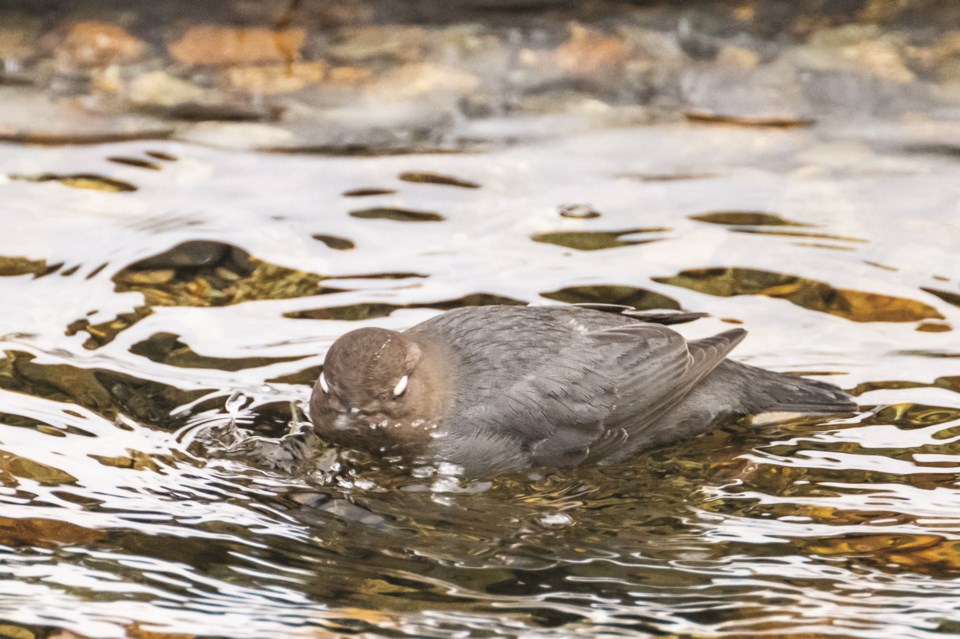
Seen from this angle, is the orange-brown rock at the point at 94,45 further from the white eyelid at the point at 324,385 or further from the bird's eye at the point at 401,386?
the bird's eye at the point at 401,386

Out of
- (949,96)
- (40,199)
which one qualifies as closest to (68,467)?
(40,199)

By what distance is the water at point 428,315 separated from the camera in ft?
13.3

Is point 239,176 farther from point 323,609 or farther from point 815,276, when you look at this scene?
point 323,609

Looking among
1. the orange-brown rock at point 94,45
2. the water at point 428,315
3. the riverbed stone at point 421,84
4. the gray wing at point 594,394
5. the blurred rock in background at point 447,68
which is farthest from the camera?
the orange-brown rock at point 94,45

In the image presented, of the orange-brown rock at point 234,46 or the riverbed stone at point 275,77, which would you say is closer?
the riverbed stone at point 275,77

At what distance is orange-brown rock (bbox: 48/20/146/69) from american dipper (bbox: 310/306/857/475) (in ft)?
14.2

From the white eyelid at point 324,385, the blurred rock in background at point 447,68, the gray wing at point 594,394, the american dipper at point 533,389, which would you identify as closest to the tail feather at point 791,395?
the american dipper at point 533,389

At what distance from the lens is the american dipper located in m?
4.97

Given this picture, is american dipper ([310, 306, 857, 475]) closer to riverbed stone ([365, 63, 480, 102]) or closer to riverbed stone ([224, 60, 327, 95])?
riverbed stone ([365, 63, 480, 102])

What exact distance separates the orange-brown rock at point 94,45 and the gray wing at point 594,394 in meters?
4.81

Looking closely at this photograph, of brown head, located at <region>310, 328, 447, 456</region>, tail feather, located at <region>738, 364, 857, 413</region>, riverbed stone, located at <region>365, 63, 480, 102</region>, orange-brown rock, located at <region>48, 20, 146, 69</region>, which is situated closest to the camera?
brown head, located at <region>310, 328, 447, 456</region>

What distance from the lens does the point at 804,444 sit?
5.23 meters

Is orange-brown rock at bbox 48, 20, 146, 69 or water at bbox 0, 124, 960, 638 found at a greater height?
orange-brown rock at bbox 48, 20, 146, 69

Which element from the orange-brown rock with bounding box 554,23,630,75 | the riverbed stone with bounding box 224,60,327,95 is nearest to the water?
the orange-brown rock with bounding box 554,23,630,75
